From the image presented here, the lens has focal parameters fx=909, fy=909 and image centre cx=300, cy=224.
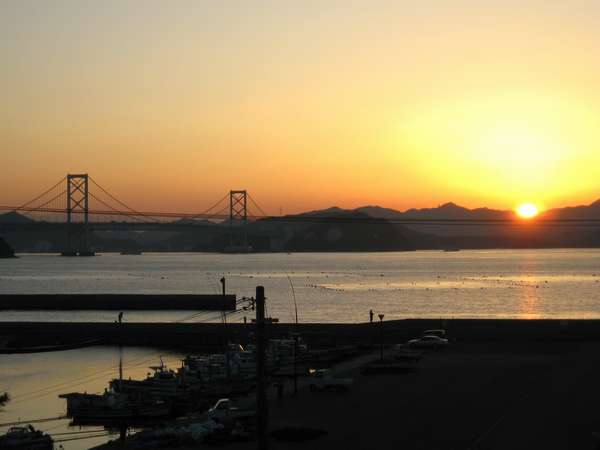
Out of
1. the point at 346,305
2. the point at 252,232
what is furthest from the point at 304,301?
the point at 252,232

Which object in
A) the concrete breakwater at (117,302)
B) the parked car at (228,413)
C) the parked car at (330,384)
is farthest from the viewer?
the concrete breakwater at (117,302)

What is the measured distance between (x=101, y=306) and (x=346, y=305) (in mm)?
15433

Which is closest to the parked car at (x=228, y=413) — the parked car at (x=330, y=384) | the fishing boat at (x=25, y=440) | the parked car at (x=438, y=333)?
the parked car at (x=330, y=384)

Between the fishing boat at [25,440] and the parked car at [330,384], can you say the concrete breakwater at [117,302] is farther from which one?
the fishing boat at [25,440]

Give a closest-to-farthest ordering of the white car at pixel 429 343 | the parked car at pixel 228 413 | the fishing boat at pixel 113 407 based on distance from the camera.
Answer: the parked car at pixel 228 413 < the fishing boat at pixel 113 407 < the white car at pixel 429 343

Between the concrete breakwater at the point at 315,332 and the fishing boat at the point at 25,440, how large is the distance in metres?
12.5

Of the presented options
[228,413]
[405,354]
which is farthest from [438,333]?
[228,413]

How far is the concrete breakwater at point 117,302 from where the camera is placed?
176ft

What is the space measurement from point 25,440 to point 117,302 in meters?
38.9

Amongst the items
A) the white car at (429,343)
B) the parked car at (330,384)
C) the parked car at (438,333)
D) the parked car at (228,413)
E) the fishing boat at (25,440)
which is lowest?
the fishing boat at (25,440)

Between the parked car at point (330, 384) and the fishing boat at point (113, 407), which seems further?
the fishing boat at point (113, 407)

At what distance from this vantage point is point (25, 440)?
17.1 m

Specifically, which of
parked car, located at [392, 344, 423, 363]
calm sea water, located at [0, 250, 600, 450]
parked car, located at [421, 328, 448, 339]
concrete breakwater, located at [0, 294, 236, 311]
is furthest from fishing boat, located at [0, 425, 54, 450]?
concrete breakwater, located at [0, 294, 236, 311]

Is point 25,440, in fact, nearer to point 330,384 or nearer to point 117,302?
point 330,384
